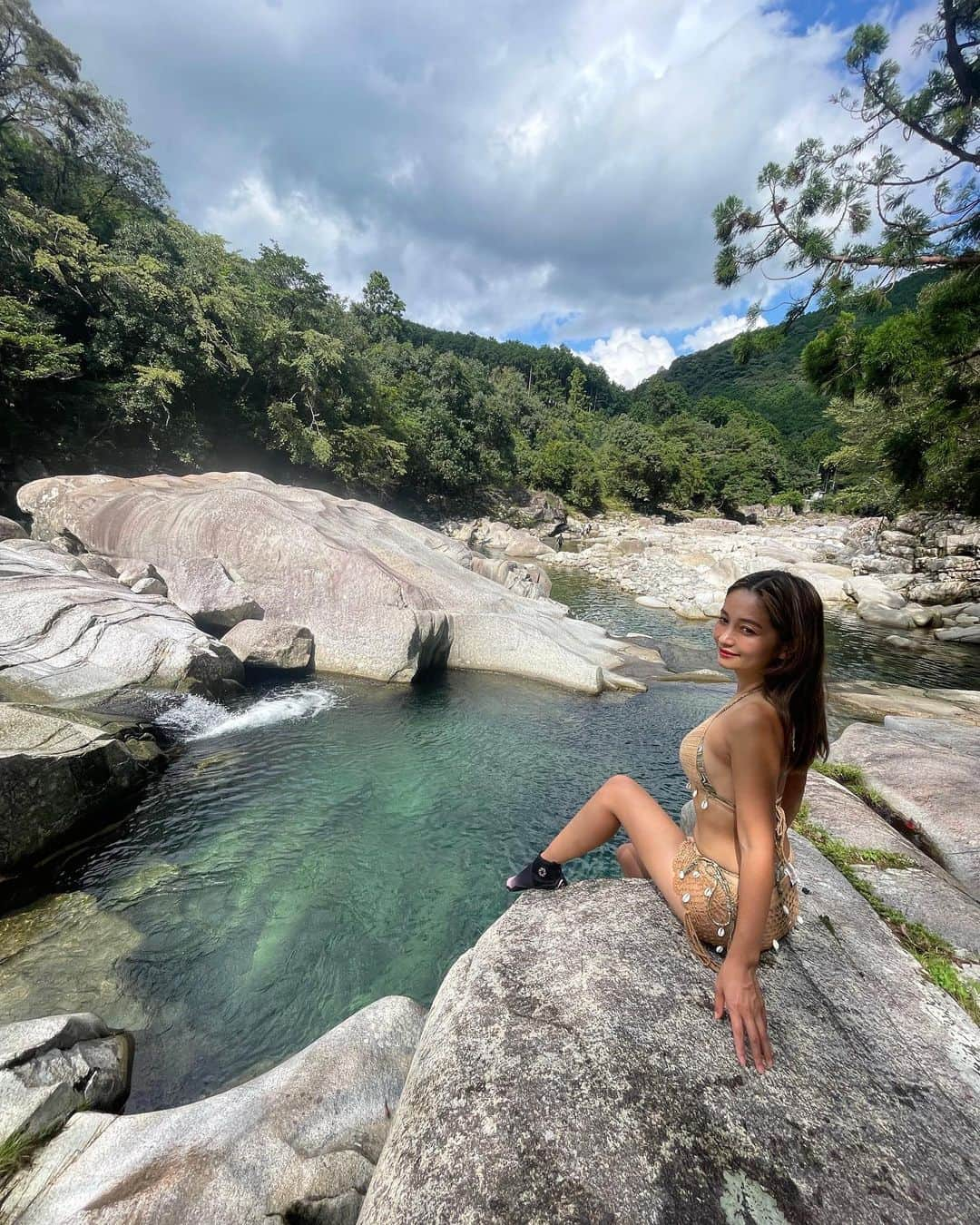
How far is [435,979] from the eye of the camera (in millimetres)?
4527

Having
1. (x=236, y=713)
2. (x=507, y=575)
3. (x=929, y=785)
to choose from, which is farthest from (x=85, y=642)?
(x=507, y=575)

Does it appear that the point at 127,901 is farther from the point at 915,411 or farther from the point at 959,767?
the point at 915,411

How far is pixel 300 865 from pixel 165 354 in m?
23.9

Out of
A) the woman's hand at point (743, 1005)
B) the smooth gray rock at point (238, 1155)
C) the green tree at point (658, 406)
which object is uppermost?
the green tree at point (658, 406)

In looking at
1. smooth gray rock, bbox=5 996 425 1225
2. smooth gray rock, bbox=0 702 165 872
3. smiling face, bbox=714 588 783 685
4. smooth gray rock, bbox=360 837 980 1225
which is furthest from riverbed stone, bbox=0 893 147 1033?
smiling face, bbox=714 588 783 685

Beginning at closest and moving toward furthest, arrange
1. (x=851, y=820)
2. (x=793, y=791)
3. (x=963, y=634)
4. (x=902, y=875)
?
(x=793, y=791), (x=902, y=875), (x=851, y=820), (x=963, y=634)

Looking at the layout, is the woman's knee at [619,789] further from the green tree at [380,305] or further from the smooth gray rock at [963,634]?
the green tree at [380,305]

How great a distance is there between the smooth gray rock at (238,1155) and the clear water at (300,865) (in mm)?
1023

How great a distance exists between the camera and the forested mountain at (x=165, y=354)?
65.8ft

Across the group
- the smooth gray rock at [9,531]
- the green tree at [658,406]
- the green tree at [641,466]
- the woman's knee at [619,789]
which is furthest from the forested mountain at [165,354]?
the green tree at [658,406]

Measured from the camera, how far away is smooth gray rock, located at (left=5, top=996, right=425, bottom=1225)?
2252 millimetres

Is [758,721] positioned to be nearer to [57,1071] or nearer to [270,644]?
[57,1071]

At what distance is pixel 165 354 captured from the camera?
22188 mm

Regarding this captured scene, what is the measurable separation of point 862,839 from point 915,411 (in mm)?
9331
